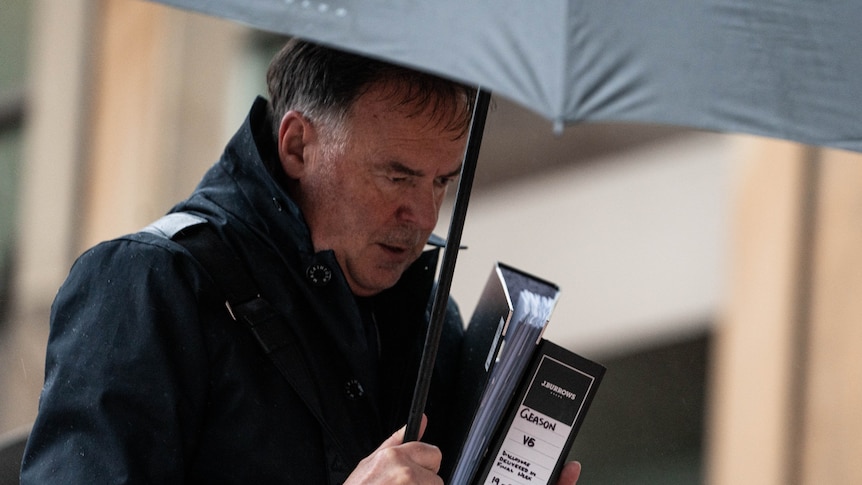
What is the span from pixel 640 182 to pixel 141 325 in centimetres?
718

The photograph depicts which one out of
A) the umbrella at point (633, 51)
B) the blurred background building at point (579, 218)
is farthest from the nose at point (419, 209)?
the blurred background building at point (579, 218)

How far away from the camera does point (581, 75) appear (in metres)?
2.30

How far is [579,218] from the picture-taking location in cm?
995

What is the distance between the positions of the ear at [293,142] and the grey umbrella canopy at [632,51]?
751mm

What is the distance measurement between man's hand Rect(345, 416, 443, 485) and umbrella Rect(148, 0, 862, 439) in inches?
27.0

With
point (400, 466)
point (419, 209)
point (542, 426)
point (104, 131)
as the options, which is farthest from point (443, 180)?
point (104, 131)

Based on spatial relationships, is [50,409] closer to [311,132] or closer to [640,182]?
[311,132]

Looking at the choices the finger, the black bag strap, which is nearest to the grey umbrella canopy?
the black bag strap

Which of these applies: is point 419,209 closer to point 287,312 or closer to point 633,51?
point 287,312

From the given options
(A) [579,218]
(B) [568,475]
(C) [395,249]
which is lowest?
(B) [568,475]

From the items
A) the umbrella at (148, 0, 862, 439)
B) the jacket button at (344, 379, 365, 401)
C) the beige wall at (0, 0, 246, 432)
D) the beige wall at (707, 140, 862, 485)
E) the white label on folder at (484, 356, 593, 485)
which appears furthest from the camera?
the beige wall at (0, 0, 246, 432)

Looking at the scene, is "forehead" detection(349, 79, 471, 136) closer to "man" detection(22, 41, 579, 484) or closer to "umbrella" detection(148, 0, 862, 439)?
"man" detection(22, 41, 579, 484)

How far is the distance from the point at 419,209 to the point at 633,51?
91 cm

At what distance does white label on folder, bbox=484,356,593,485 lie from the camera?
115 inches
